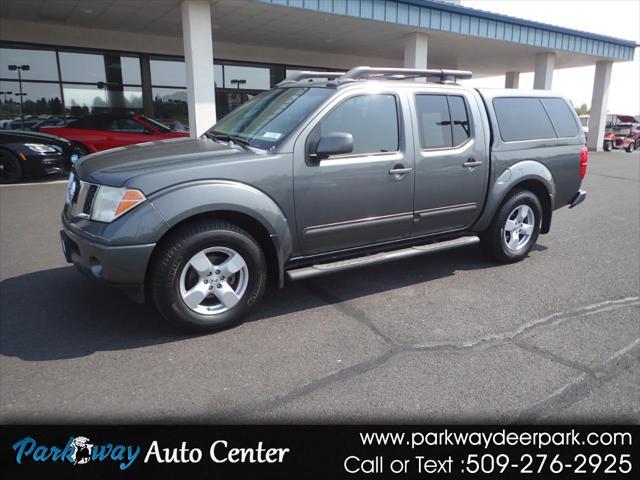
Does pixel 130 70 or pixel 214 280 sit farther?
pixel 130 70

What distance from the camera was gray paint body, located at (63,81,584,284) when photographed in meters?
3.24

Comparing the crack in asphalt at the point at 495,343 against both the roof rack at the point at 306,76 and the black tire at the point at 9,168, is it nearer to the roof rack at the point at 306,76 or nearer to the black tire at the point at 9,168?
the roof rack at the point at 306,76

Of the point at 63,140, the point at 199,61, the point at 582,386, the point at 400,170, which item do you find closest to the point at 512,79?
the point at 199,61

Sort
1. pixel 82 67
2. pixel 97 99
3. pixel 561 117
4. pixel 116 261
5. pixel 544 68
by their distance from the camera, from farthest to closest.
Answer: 1. pixel 544 68
2. pixel 97 99
3. pixel 82 67
4. pixel 561 117
5. pixel 116 261

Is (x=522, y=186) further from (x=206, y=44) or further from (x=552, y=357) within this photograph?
(x=206, y=44)

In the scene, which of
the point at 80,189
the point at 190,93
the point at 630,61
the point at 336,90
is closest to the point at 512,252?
the point at 336,90

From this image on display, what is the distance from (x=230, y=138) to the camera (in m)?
4.20

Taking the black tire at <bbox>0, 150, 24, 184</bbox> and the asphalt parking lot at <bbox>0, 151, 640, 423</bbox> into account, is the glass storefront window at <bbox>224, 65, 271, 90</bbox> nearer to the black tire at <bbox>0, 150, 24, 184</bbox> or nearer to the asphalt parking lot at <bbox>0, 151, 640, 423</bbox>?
the black tire at <bbox>0, 150, 24, 184</bbox>

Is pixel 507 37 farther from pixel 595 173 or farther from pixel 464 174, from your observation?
pixel 464 174

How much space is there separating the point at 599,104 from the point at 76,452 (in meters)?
24.6

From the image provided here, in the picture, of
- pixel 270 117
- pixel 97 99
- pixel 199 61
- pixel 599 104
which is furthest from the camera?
pixel 599 104

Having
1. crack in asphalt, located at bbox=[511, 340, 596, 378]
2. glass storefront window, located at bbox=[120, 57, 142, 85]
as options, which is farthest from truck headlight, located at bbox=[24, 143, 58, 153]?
crack in asphalt, located at bbox=[511, 340, 596, 378]

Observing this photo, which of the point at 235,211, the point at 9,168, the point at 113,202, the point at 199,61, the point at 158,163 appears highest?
the point at 199,61

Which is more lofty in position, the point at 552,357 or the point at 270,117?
the point at 270,117
